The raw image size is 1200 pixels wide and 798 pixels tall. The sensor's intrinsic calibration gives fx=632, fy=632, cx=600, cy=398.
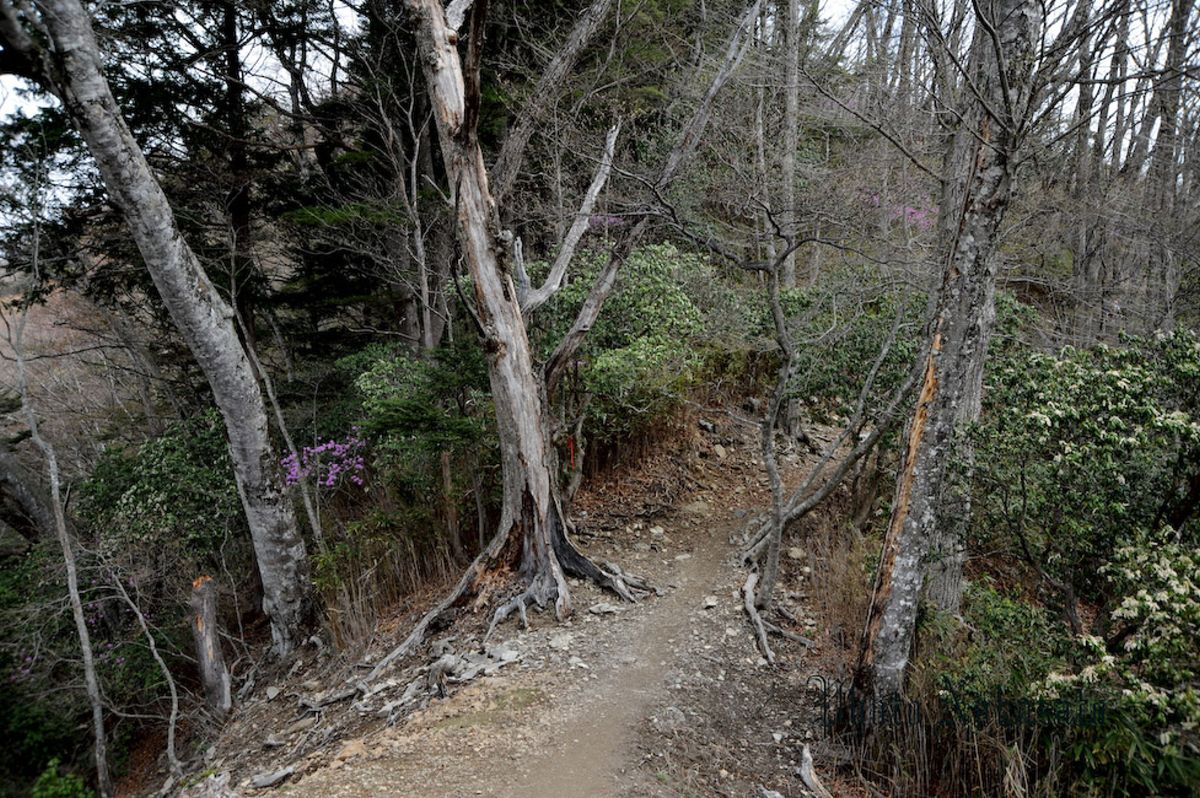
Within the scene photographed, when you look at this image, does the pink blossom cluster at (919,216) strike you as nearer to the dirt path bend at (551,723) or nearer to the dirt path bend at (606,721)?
the dirt path bend at (606,721)

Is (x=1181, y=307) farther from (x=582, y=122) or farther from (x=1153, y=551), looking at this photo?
(x=582, y=122)

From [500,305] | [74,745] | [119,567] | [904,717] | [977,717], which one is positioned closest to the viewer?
[977,717]

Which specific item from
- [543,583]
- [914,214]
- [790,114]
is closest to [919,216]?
[914,214]

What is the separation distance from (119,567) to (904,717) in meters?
7.47

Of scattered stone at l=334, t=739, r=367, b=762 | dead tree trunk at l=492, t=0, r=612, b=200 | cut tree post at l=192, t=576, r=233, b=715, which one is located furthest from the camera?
dead tree trunk at l=492, t=0, r=612, b=200

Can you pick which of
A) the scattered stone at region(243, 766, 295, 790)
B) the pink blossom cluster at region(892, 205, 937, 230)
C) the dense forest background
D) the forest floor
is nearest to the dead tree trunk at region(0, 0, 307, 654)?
the dense forest background

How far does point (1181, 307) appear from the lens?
7.84 m

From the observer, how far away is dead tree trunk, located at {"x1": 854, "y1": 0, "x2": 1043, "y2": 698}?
10.5 feet

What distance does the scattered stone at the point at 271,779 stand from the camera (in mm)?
3873

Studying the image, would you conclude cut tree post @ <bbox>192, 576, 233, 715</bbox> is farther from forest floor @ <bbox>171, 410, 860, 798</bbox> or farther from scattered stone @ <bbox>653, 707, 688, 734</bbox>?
scattered stone @ <bbox>653, 707, 688, 734</bbox>

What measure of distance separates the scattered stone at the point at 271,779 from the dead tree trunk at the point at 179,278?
2.86 meters

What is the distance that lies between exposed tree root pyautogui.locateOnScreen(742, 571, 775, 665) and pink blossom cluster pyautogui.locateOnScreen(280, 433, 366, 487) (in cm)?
406

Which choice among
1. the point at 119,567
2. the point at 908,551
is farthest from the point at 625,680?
the point at 119,567

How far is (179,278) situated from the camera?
549 cm
